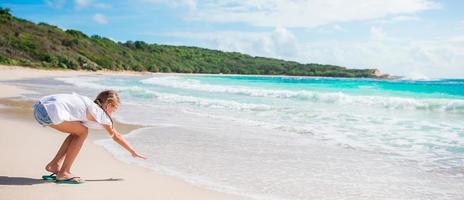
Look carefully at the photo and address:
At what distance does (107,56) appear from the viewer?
244 ft

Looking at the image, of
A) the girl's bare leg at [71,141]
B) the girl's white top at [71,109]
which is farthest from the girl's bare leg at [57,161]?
the girl's white top at [71,109]

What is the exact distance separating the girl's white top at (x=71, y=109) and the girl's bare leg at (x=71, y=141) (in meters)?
0.10

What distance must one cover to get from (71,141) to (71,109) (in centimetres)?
40

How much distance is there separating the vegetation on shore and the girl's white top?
156 feet

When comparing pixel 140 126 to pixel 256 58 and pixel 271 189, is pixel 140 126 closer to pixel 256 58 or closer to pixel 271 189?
pixel 271 189

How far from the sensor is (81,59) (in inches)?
2392

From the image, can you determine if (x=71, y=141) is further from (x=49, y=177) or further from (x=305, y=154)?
(x=305, y=154)

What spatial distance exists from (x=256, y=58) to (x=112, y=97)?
138631 mm

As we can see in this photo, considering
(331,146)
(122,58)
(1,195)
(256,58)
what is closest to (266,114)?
(331,146)

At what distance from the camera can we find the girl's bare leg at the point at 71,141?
178 inches

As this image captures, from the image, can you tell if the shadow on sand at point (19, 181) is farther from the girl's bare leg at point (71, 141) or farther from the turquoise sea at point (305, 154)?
the turquoise sea at point (305, 154)

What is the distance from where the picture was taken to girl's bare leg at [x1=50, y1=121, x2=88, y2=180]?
4.51m

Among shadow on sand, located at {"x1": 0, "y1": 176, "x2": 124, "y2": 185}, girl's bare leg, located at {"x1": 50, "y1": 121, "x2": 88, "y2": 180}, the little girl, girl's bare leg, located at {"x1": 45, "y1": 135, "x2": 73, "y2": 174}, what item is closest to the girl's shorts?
the little girl

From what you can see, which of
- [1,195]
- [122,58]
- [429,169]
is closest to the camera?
[1,195]
